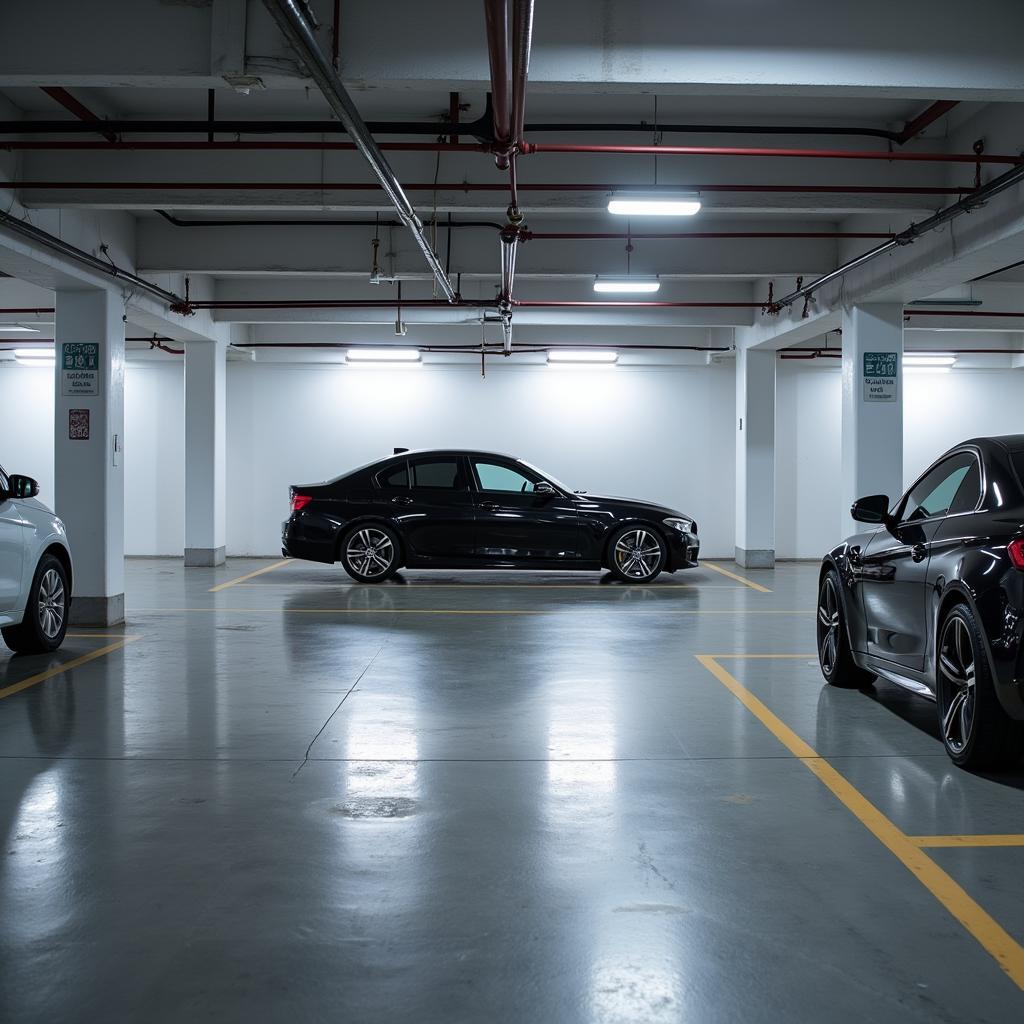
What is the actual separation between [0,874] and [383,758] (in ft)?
5.80

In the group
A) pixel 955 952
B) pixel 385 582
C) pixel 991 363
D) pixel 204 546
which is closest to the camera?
pixel 955 952

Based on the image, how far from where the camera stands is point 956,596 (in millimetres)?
4586

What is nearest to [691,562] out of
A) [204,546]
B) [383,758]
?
[204,546]

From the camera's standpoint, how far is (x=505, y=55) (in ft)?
15.3

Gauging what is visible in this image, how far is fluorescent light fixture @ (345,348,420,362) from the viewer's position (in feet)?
53.2

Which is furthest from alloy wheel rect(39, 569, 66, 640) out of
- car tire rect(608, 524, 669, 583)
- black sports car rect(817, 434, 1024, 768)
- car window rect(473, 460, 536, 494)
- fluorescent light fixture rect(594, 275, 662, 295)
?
car tire rect(608, 524, 669, 583)

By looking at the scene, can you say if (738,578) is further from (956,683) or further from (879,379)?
(956,683)

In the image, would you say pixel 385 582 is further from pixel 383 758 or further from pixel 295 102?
pixel 383 758

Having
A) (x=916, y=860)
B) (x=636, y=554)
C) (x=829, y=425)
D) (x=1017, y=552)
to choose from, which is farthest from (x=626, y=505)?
(x=916, y=860)

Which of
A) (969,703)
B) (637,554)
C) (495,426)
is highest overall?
(495,426)

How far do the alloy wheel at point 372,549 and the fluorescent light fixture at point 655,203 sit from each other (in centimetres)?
560

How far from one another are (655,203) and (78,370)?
5.35 meters

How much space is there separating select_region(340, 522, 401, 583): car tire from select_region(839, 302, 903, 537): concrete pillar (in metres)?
5.30

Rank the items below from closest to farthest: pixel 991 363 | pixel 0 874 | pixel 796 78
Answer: pixel 0 874 < pixel 796 78 < pixel 991 363
